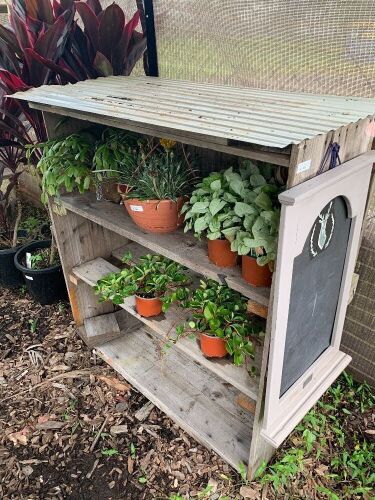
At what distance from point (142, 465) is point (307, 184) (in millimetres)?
1533

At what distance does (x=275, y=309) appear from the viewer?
114 cm

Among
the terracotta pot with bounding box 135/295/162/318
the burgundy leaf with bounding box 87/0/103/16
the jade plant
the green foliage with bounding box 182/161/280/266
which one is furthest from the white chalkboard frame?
Answer: the burgundy leaf with bounding box 87/0/103/16

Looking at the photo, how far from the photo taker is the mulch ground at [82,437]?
176 centimetres

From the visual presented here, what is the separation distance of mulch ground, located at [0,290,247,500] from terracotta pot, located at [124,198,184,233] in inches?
42.3

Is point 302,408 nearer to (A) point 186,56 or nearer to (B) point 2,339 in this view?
(A) point 186,56

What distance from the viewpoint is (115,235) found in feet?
7.97

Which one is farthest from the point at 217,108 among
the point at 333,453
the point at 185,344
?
the point at 333,453

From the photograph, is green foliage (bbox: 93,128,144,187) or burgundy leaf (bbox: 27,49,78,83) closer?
green foliage (bbox: 93,128,144,187)

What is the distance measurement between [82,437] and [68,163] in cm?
138

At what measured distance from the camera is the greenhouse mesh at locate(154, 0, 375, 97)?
1.45 meters

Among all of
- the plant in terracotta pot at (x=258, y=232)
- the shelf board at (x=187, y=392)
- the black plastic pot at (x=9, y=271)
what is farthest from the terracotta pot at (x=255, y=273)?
the black plastic pot at (x=9, y=271)

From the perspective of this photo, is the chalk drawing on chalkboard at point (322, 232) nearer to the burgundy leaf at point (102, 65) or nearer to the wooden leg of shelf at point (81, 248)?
the wooden leg of shelf at point (81, 248)

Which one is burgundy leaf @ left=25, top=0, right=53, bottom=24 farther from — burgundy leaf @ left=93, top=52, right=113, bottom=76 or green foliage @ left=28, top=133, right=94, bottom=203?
green foliage @ left=28, top=133, right=94, bottom=203

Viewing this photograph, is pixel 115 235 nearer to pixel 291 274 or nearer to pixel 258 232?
pixel 258 232
